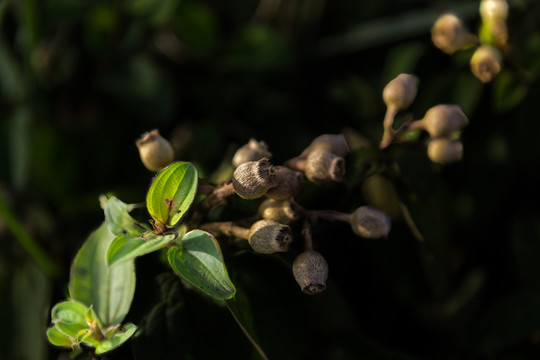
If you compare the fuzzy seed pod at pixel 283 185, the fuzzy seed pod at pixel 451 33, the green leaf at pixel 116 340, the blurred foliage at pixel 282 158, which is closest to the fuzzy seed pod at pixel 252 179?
the fuzzy seed pod at pixel 283 185

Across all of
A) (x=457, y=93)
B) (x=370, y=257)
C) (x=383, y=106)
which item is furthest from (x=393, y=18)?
(x=370, y=257)

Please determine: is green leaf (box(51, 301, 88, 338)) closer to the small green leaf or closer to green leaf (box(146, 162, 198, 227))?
the small green leaf

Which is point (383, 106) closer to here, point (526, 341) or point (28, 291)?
point (526, 341)

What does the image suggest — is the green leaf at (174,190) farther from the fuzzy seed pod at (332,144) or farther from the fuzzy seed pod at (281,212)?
the fuzzy seed pod at (332,144)

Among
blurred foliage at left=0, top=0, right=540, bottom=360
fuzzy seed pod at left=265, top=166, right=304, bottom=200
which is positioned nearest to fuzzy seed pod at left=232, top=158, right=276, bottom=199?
fuzzy seed pod at left=265, top=166, right=304, bottom=200

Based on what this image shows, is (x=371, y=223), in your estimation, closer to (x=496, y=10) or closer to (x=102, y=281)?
(x=102, y=281)

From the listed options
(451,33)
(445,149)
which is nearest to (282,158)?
Result: (451,33)
